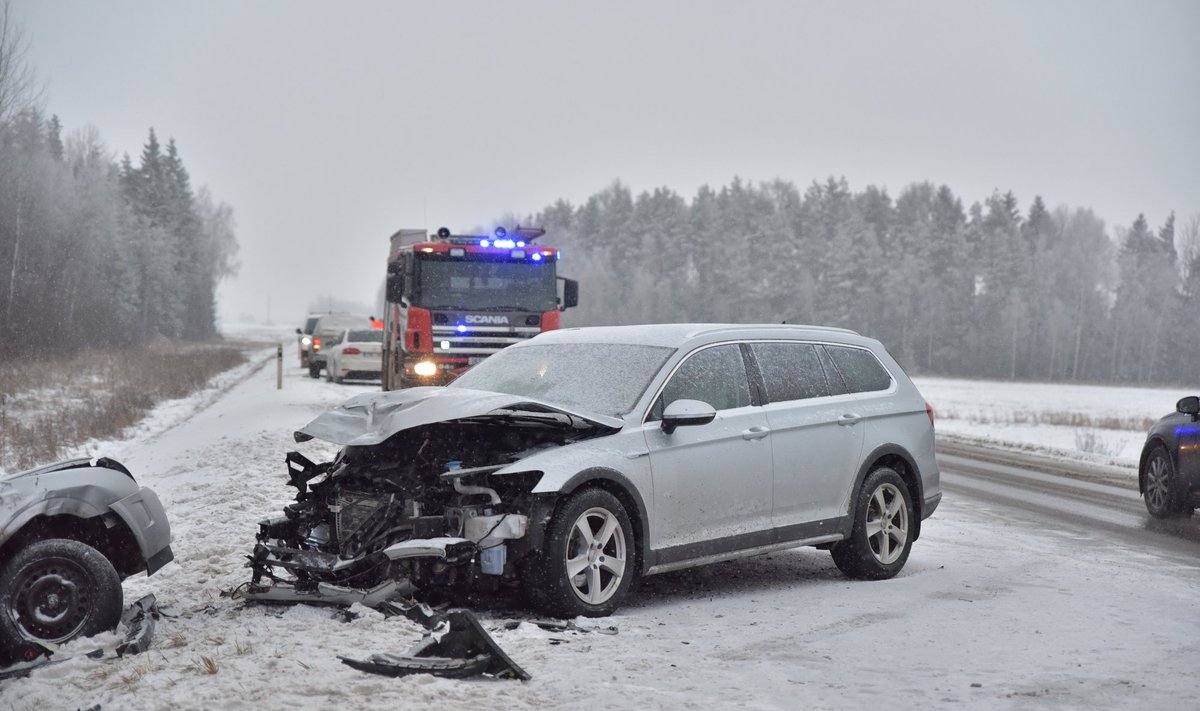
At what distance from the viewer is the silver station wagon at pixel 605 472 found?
21.7ft

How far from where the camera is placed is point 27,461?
49.1ft

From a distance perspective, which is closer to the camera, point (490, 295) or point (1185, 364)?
point (490, 295)

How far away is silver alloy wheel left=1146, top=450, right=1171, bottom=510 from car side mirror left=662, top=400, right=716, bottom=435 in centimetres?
741

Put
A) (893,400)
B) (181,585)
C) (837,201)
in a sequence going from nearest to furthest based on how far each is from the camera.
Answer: (181,585) < (893,400) < (837,201)

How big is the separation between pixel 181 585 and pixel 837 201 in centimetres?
10511

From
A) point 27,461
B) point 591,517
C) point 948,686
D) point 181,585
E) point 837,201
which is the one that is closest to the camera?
point 948,686

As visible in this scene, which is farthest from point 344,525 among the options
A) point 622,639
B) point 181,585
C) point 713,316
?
point 713,316

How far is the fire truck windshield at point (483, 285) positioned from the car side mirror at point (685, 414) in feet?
39.0

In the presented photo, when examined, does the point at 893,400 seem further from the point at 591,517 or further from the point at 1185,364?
the point at 1185,364

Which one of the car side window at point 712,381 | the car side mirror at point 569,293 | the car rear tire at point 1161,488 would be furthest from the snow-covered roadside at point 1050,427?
the car side window at point 712,381

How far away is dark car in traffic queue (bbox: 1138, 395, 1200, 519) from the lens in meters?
12.0

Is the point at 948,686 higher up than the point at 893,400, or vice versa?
the point at 893,400

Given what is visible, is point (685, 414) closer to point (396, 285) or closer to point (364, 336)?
point (396, 285)

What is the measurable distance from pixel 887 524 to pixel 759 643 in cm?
255
